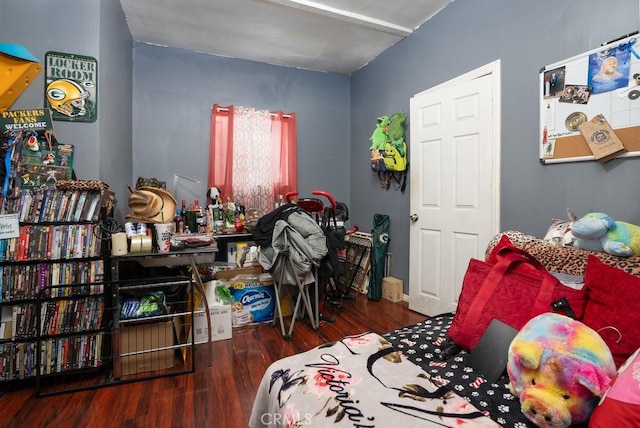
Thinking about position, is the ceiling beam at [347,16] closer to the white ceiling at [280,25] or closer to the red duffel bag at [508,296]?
the white ceiling at [280,25]

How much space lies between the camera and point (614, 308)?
104 cm

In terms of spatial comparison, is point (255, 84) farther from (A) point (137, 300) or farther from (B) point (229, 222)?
(A) point (137, 300)

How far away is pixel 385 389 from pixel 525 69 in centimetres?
230

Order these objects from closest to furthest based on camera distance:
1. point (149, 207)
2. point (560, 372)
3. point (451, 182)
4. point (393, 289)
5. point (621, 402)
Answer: point (621, 402) < point (560, 372) < point (149, 207) < point (451, 182) < point (393, 289)

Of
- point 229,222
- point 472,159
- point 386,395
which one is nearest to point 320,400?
point 386,395

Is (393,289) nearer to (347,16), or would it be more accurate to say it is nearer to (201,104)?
(347,16)

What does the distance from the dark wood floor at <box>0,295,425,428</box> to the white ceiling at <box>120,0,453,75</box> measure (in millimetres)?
2831

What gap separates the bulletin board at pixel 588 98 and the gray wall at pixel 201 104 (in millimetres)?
2605

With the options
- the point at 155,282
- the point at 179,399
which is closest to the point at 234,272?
the point at 155,282

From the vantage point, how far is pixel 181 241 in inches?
88.0

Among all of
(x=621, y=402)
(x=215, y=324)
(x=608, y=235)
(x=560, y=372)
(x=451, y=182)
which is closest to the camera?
(x=621, y=402)

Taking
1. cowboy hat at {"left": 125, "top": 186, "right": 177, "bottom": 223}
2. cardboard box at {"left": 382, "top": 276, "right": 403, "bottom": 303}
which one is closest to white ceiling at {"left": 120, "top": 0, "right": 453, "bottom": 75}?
cowboy hat at {"left": 125, "top": 186, "right": 177, "bottom": 223}

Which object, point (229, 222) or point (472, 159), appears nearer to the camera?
point (472, 159)

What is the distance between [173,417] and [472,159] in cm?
269
